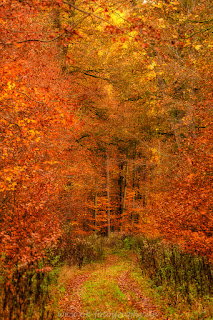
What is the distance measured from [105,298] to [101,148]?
1252 centimetres

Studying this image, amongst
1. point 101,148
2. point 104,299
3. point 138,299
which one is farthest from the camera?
point 101,148

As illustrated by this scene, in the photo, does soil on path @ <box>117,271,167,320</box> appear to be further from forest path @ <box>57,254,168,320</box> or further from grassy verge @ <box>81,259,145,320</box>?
grassy verge @ <box>81,259,145,320</box>

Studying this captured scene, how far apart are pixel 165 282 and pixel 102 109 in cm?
1059

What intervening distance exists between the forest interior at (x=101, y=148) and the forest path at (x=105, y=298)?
3 cm

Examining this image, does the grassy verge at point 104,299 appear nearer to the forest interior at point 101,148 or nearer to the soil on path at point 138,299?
the forest interior at point 101,148

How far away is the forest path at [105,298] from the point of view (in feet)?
22.2

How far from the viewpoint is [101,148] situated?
19.6 meters

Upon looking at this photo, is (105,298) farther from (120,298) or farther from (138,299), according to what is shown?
(138,299)

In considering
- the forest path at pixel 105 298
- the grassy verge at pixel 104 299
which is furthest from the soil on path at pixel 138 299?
the grassy verge at pixel 104 299

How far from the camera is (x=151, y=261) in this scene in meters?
11.0

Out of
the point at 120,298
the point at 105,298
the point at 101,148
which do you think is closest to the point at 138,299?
the point at 120,298

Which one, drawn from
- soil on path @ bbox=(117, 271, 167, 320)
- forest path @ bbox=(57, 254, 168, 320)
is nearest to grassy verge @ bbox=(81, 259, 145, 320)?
forest path @ bbox=(57, 254, 168, 320)

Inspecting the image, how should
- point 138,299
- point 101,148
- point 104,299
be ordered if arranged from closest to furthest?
1. point 104,299
2. point 138,299
3. point 101,148

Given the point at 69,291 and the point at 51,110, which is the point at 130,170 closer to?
the point at 51,110
